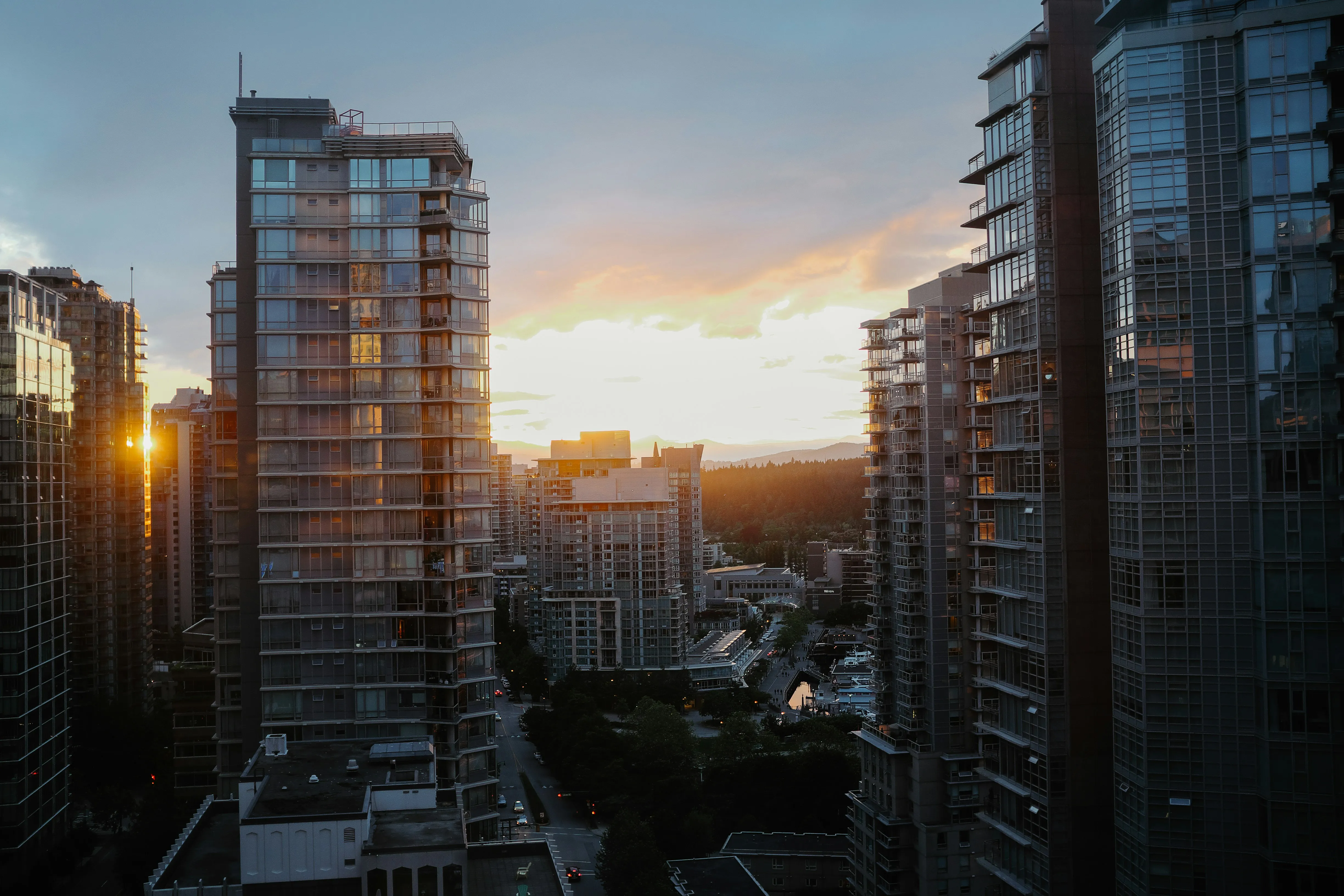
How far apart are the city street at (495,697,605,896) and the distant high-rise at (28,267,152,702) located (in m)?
25.7

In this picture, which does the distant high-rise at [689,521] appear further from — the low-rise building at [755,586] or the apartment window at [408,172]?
the apartment window at [408,172]

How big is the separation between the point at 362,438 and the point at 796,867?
93.4ft

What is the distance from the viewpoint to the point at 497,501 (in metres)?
Answer: 148

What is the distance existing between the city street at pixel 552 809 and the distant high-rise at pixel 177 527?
32.6 metres

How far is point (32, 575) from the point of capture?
137 ft

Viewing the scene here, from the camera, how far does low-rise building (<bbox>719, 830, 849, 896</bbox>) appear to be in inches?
1774

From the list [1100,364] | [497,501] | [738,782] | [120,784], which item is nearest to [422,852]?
[1100,364]

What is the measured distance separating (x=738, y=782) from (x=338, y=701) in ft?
87.0

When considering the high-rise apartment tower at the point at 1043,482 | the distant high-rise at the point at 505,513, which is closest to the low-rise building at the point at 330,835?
the high-rise apartment tower at the point at 1043,482

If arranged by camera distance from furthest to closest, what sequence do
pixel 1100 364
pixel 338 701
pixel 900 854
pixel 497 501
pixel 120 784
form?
pixel 497 501, pixel 120 784, pixel 900 854, pixel 338 701, pixel 1100 364

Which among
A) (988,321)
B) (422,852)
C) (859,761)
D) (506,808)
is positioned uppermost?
(988,321)

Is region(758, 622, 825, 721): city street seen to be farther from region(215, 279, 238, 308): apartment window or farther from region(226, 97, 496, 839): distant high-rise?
region(215, 279, 238, 308): apartment window

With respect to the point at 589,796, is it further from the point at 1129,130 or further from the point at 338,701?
the point at 1129,130

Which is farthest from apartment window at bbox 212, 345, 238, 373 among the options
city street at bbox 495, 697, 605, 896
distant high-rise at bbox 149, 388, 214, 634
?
distant high-rise at bbox 149, 388, 214, 634
